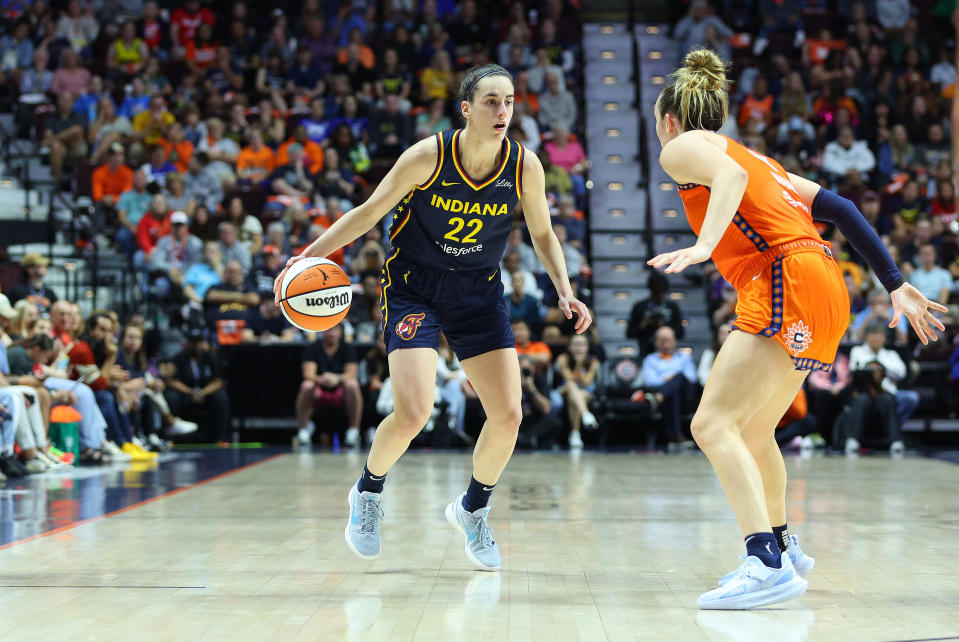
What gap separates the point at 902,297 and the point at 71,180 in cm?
1198

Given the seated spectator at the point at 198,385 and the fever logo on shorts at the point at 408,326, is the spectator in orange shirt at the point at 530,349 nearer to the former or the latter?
the seated spectator at the point at 198,385

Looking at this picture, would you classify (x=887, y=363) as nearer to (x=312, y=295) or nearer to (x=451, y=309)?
(x=451, y=309)

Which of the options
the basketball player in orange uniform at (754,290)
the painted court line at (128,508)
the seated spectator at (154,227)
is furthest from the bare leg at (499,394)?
the seated spectator at (154,227)

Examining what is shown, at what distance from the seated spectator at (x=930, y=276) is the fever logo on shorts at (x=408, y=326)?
8941 mm

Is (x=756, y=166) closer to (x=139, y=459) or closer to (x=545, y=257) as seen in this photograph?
(x=545, y=257)

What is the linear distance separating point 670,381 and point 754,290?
7.34 metres

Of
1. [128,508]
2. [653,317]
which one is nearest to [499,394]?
[128,508]

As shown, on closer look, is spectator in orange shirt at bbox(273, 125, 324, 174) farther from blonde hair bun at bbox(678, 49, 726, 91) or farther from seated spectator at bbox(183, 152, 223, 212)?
blonde hair bun at bbox(678, 49, 726, 91)

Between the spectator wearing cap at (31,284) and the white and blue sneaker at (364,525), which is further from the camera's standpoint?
the spectator wearing cap at (31,284)

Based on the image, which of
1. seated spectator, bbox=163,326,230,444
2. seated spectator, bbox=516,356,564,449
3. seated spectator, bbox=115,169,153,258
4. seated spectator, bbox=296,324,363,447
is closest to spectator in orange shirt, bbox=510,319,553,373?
seated spectator, bbox=516,356,564,449

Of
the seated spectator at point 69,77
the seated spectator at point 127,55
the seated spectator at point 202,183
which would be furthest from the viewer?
the seated spectator at point 127,55

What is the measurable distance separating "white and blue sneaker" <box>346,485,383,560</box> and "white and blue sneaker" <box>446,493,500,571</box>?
319mm

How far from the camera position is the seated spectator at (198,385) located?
1091cm

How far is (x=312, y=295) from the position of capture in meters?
4.36
